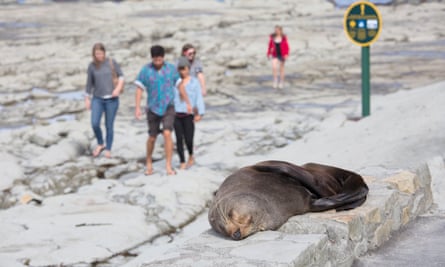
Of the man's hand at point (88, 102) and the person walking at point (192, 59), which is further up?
the person walking at point (192, 59)

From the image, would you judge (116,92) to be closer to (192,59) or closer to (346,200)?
(192,59)

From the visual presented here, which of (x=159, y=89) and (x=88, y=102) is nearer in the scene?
(x=159, y=89)

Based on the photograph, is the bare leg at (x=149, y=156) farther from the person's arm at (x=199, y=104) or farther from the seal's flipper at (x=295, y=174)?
the seal's flipper at (x=295, y=174)

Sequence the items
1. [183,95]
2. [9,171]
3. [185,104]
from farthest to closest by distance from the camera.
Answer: [9,171], [185,104], [183,95]

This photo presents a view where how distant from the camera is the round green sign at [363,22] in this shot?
1112 centimetres

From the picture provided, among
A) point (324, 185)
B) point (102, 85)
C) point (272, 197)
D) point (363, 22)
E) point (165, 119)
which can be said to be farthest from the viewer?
point (363, 22)

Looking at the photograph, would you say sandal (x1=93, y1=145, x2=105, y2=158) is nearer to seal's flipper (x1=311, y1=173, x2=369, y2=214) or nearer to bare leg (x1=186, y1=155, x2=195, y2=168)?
bare leg (x1=186, y1=155, x2=195, y2=168)

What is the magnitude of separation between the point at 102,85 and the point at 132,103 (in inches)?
237

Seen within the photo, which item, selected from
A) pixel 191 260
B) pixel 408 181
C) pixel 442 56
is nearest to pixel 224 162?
pixel 408 181

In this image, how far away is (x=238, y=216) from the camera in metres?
4.58

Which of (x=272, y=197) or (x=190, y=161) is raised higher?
(x=272, y=197)

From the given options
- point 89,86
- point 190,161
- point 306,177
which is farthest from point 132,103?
point 306,177

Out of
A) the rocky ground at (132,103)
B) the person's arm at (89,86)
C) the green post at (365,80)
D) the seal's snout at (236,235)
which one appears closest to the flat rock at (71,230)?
the rocky ground at (132,103)

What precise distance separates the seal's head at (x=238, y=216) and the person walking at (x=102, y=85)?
601 cm
